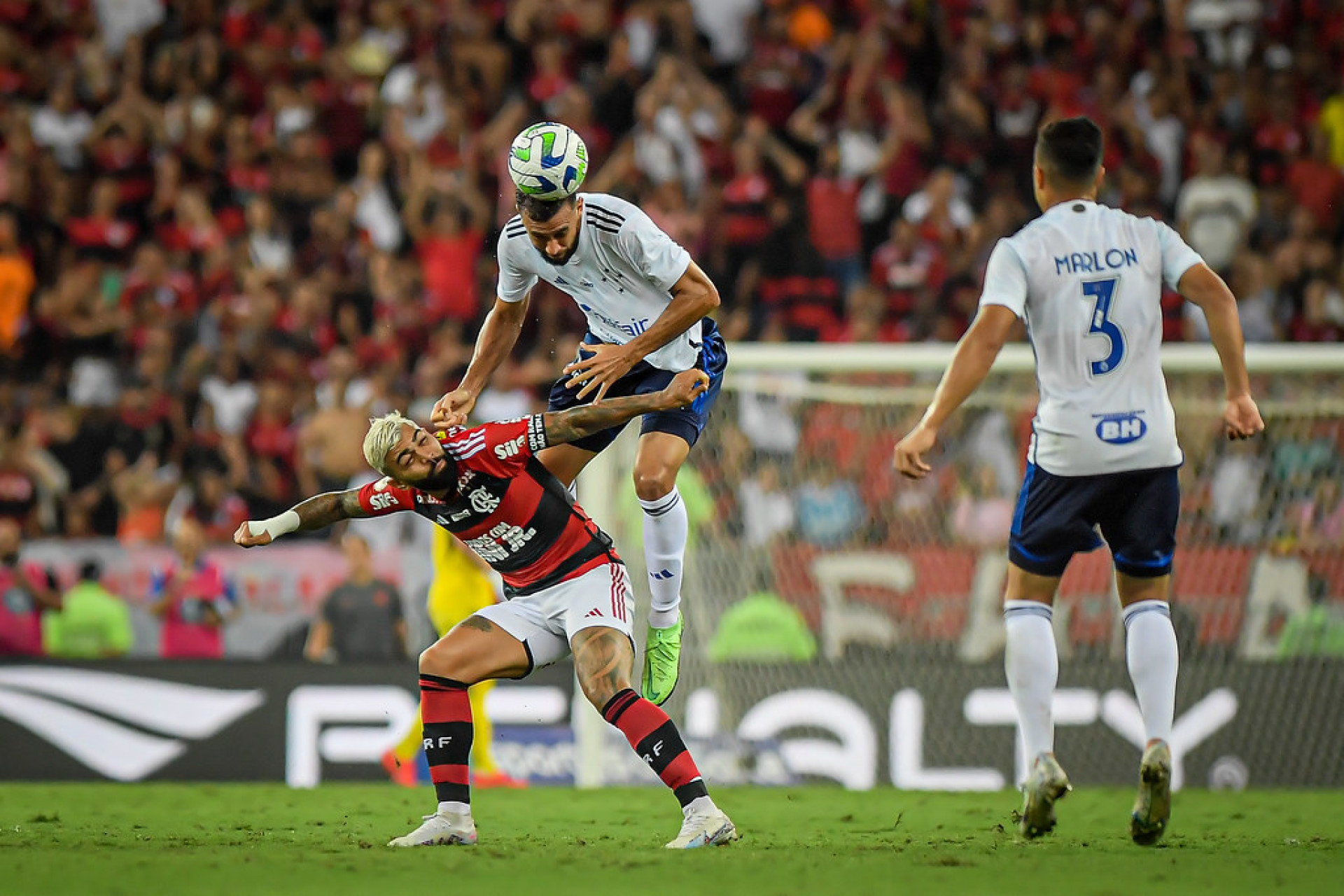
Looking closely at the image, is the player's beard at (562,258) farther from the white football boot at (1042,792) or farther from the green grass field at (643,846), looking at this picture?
the white football boot at (1042,792)

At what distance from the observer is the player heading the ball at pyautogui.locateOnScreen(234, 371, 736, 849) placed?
6789 mm

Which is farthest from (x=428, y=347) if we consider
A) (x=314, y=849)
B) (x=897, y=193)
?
(x=314, y=849)

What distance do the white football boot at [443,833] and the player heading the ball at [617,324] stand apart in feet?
4.30

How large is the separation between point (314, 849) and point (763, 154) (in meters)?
10.8

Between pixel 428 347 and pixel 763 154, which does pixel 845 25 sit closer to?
pixel 763 154

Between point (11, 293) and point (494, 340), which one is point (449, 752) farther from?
point (11, 293)

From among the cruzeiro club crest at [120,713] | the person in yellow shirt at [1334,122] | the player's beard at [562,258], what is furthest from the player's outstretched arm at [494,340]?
the person in yellow shirt at [1334,122]

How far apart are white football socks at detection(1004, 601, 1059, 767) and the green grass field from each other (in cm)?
52

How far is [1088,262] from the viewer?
258 inches

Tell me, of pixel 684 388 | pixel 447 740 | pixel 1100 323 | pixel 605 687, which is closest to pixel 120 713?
pixel 447 740

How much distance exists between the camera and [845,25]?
17.7m

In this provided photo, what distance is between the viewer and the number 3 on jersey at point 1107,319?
654 cm

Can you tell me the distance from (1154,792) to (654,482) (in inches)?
103

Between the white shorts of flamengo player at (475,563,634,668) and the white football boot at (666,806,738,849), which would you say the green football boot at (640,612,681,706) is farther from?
the white football boot at (666,806,738,849)
